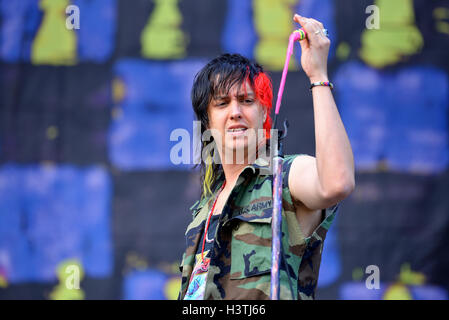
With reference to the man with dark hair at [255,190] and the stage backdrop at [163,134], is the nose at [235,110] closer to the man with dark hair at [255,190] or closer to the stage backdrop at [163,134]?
the man with dark hair at [255,190]

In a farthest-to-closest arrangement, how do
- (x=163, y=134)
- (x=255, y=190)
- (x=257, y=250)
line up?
(x=163, y=134) < (x=255, y=190) < (x=257, y=250)

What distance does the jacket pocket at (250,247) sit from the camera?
127cm

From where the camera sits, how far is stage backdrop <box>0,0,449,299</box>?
2.76 meters

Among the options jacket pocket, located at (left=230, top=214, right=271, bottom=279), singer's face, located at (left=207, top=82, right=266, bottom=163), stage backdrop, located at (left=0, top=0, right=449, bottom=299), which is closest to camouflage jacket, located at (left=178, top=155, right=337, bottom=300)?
jacket pocket, located at (left=230, top=214, right=271, bottom=279)

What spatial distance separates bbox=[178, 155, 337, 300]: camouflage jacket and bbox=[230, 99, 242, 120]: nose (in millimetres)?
181

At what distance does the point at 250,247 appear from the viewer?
131 cm

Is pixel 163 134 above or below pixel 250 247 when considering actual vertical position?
above

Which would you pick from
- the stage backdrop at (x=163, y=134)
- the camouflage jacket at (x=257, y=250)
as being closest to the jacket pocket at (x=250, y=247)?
the camouflage jacket at (x=257, y=250)

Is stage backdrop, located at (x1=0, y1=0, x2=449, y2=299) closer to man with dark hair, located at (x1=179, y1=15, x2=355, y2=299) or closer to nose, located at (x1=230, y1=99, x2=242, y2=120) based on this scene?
man with dark hair, located at (x1=179, y1=15, x2=355, y2=299)

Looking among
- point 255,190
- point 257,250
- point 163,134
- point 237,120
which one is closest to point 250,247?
point 257,250

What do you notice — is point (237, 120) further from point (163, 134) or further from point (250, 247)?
point (163, 134)

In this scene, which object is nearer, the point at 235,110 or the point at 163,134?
the point at 235,110

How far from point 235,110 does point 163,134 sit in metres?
1.48
